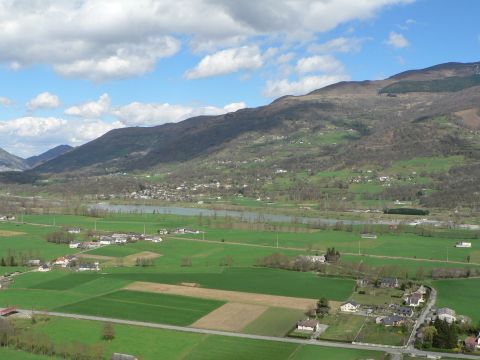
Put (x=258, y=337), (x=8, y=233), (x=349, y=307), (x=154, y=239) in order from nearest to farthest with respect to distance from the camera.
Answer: (x=258, y=337) → (x=349, y=307) → (x=154, y=239) → (x=8, y=233)

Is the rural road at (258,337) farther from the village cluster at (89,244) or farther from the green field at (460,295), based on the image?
the village cluster at (89,244)

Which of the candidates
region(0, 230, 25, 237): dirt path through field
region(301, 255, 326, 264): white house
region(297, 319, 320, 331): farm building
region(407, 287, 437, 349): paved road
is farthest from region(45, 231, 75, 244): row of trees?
region(407, 287, 437, 349): paved road

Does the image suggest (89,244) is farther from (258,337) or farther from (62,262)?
(258,337)

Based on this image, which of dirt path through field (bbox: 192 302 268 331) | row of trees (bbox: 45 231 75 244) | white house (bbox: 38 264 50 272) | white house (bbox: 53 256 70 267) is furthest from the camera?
row of trees (bbox: 45 231 75 244)

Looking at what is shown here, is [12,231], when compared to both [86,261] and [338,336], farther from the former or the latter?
[338,336]

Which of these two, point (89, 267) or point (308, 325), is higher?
point (89, 267)

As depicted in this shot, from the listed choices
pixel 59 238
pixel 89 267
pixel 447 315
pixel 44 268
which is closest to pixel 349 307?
pixel 447 315

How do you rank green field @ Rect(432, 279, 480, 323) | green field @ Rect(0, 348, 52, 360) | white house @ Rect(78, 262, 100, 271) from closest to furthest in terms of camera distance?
1. green field @ Rect(0, 348, 52, 360)
2. green field @ Rect(432, 279, 480, 323)
3. white house @ Rect(78, 262, 100, 271)

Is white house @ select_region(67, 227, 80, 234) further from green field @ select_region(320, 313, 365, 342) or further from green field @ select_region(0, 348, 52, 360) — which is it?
green field @ select_region(320, 313, 365, 342)
